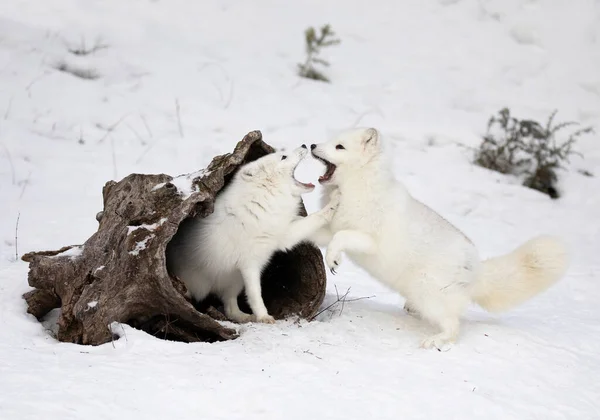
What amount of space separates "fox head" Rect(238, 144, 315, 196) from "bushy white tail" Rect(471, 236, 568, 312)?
143 cm

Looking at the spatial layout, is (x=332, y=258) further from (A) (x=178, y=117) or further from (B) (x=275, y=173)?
(A) (x=178, y=117)

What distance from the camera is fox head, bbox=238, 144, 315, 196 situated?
538cm

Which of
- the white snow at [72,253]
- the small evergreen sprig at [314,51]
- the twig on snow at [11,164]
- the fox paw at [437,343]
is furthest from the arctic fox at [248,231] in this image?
the small evergreen sprig at [314,51]

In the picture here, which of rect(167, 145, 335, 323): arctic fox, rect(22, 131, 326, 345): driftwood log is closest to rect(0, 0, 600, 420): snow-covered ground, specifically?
rect(22, 131, 326, 345): driftwood log

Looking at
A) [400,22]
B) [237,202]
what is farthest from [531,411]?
[400,22]

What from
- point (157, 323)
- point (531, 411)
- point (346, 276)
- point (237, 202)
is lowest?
point (346, 276)

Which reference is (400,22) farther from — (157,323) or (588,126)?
(157,323)

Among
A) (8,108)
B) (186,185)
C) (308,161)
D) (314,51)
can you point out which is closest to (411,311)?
(186,185)

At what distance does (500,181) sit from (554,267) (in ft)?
14.8

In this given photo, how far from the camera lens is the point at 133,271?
466cm

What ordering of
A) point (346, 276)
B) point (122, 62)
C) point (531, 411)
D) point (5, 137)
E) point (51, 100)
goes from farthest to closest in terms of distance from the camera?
point (122, 62) → point (51, 100) → point (5, 137) → point (346, 276) → point (531, 411)

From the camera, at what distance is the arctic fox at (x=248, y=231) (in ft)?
17.1

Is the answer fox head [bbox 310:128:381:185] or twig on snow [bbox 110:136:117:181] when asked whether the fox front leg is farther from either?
twig on snow [bbox 110:136:117:181]

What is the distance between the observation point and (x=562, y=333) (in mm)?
5492
